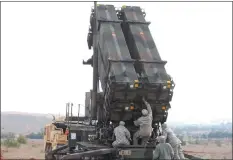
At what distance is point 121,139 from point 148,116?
32.2 inches

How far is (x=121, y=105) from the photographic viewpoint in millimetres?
10320

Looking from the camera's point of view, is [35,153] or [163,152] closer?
[163,152]

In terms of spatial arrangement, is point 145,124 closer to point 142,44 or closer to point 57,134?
point 142,44

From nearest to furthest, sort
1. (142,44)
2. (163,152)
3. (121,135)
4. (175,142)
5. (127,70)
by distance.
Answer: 1. (163,152)
2. (175,142)
3. (121,135)
4. (127,70)
5. (142,44)

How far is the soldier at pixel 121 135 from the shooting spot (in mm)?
9797

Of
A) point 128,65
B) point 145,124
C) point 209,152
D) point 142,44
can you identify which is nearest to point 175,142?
point 145,124

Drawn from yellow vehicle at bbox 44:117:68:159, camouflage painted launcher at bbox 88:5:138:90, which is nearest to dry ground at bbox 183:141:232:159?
yellow vehicle at bbox 44:117:68:159

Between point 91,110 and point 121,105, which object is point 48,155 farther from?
point 121,105

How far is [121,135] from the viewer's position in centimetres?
991

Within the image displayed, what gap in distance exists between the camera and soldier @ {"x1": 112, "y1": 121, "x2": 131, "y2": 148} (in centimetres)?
980

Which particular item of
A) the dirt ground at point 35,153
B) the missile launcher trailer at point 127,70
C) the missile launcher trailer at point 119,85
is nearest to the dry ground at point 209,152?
the dirt ground at point 35,153

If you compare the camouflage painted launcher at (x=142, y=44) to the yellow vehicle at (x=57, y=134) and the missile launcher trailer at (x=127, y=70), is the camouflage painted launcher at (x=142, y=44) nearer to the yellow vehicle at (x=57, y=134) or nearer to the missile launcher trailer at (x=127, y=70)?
the missile launcher trailer at (x=127, y=70)

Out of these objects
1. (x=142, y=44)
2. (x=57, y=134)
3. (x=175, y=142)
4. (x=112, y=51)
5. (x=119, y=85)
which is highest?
(x=142, y=44)

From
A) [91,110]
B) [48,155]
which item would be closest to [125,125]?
[91,110]
